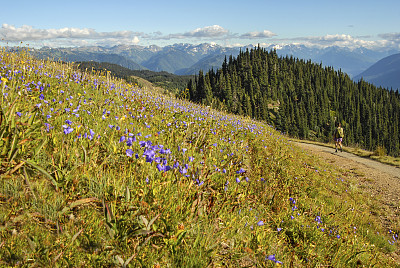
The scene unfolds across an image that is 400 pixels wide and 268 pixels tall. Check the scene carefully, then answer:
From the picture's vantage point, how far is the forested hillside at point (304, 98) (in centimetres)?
11212

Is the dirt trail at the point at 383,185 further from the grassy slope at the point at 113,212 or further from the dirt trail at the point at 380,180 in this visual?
the grassy slope at the point at 113,212

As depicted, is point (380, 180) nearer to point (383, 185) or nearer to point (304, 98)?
point (383, 185)

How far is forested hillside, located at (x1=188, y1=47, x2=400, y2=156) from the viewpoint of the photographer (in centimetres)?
11212

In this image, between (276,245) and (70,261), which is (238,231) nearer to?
(276,245)

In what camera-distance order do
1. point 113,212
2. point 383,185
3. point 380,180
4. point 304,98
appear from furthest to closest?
point 304,98 → point 380,180 → point 383,185 → point 113,212

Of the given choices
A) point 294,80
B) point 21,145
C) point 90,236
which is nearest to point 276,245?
point 90,236

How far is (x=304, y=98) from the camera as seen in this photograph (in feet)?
422

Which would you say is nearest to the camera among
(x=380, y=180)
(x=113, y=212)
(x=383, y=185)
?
(x=113, y=212)

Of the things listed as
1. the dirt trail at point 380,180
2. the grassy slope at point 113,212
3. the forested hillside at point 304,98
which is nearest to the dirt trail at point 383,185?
the dirt trail at point 380,180

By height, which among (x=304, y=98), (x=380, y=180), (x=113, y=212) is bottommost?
(x=380, y=180)

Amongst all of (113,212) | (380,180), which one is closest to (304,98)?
(380,180)

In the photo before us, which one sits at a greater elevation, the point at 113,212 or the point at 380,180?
the point at 113,212

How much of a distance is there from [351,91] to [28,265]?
168640 mm

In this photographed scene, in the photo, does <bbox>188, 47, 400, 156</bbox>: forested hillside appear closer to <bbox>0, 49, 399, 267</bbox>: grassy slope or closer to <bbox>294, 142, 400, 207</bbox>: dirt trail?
<bbox>294, 142, 400, 207</bbox>: dirt trail
